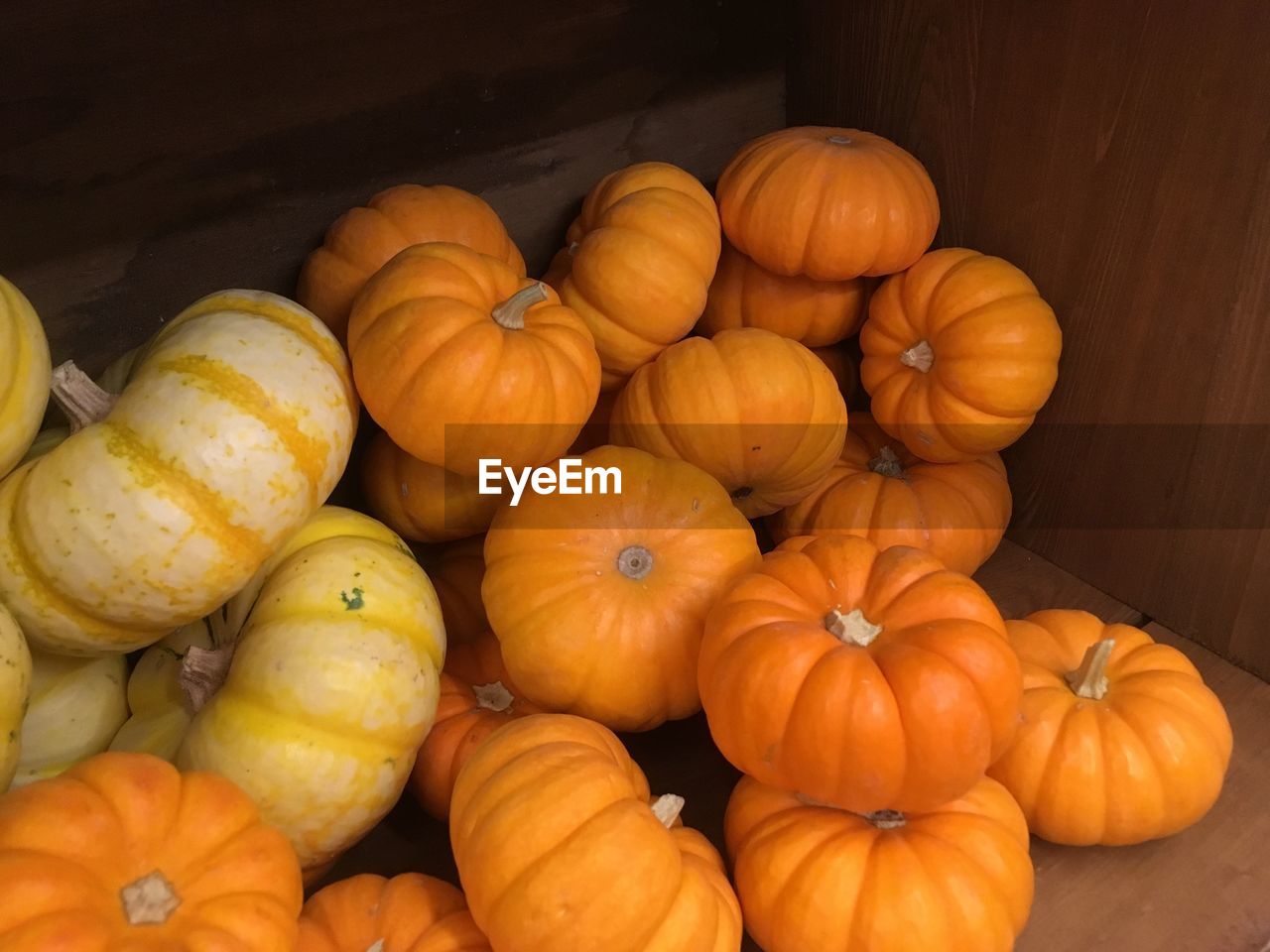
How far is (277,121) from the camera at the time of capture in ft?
3.91

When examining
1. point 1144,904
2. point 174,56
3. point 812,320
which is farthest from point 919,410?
point 174,56

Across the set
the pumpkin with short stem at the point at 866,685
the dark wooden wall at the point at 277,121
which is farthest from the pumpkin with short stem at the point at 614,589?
the dark wooden wall at the point at 277,121

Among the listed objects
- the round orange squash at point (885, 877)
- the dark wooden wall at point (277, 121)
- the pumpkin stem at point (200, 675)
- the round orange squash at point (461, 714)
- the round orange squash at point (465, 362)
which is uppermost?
the dark wooden wall at point (277, 121)

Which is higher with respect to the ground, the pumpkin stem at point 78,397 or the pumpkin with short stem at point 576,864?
the pumpkin stem at point 78,397

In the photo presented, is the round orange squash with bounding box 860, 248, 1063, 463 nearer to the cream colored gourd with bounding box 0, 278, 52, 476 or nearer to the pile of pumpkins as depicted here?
the pile of pumpkins

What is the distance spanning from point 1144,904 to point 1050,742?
18 centimetres

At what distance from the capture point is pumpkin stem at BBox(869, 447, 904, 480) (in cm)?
148

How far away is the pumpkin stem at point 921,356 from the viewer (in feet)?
4.56

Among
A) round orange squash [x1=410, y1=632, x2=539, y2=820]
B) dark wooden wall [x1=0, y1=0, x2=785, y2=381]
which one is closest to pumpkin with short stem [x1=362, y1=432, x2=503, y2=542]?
round orange squash [x1=410, y1=632, x2=539, y2=820]

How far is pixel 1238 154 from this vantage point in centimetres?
113

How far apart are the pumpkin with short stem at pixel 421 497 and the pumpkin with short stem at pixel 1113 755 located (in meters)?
0.66

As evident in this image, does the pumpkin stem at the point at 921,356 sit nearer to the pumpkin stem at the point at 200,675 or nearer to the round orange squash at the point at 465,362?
the round orange squash at the point at 465,362

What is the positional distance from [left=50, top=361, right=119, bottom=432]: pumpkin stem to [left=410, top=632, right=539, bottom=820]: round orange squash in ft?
1.52

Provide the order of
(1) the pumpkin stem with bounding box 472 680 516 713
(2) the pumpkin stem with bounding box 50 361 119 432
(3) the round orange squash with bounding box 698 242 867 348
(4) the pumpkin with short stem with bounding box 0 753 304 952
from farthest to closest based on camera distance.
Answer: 1. (3) the round orange squash with bounding box 698 242 867 348
2. (1) the pumpkin stem with bounding box 472 680 516 713
3. (2) the pumpkin stem with bounding box 50 361 119 432
4. (4) the pumpkin with short stem with bounding box 0 753 304 952
